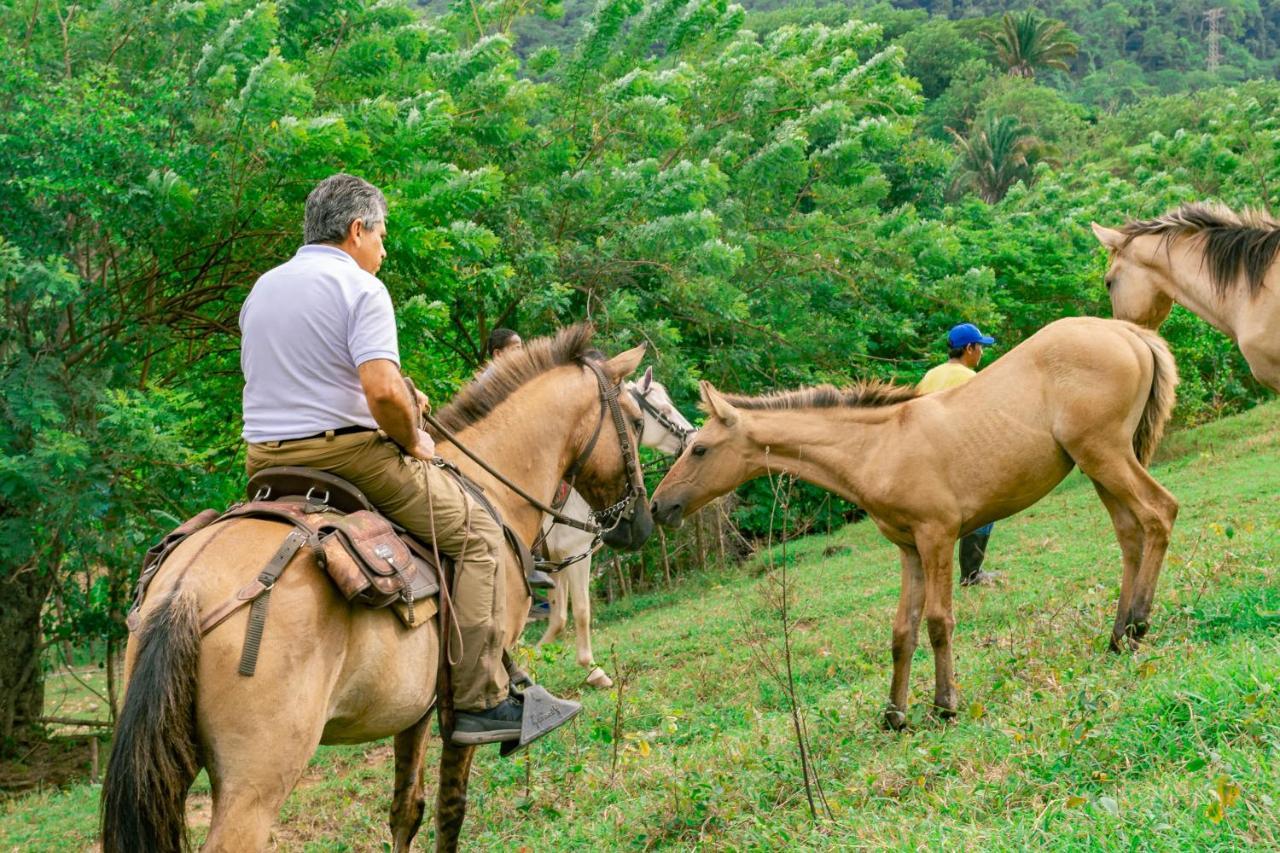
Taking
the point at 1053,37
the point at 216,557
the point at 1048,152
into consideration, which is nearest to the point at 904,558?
the point at 216,557

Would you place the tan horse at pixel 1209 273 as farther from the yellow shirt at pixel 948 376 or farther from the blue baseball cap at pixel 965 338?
the blue baseball cap at pixel 965 338

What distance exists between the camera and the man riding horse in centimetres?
406

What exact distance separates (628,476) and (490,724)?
163cm

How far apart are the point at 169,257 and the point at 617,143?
22.4ft

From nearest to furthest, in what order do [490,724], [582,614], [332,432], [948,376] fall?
[332,432], [490,724], [948,376], [582,614]

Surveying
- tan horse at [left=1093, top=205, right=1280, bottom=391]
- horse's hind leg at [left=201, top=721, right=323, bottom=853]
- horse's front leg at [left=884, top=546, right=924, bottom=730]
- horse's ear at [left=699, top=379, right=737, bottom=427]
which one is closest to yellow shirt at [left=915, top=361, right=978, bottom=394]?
tan horse at [left=1093, top=205, right=1280, bottom=391]

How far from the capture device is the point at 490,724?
4559 millimetres

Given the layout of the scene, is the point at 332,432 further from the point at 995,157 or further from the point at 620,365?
the point at 995,157

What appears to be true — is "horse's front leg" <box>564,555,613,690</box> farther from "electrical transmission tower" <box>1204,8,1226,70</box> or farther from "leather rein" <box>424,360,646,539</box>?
"electrical transmission tower" <box>1204,8,1226,70</box>

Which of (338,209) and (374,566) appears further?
(338,209)

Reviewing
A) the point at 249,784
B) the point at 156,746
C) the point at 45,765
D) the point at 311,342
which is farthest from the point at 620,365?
the point at 45,765

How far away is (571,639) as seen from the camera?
1212cm

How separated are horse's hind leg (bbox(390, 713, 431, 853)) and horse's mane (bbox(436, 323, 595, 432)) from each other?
4.80 ft

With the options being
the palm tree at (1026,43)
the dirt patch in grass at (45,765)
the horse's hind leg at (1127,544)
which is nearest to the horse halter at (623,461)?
the horse's hind leg at (1127,544)
